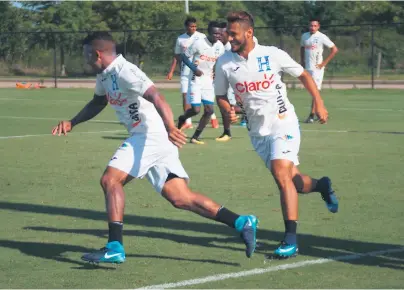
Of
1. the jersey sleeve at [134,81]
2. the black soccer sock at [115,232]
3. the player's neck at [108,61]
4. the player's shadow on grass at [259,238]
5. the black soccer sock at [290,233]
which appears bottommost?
the player's shadow on grass at [259,238]

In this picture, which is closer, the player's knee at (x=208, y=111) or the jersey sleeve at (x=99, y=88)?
the jersey sleeve at (x=99, y=88)

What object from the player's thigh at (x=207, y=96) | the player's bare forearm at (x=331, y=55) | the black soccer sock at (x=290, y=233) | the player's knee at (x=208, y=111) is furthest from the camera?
the player's bare forearm at (x=331, y=55)

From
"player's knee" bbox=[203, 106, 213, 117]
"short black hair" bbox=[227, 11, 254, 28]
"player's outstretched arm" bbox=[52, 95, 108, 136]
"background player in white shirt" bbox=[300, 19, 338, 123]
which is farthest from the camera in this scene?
"background player in white shirt" bbox=[300, 19, 338, 123]

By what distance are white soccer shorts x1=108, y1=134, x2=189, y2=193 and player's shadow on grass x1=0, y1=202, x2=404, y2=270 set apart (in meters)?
0.88

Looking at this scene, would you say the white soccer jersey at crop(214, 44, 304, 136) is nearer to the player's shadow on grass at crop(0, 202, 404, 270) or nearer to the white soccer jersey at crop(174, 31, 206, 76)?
the player's shadow on grass at crop(0, 202, 404, 270)

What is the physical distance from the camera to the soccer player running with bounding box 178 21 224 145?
17.6m

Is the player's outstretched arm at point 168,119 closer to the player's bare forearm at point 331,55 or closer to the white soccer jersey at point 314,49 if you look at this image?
the player's bare forearm at point 331,55

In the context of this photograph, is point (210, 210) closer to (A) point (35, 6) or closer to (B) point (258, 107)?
(B) point (258, 107)

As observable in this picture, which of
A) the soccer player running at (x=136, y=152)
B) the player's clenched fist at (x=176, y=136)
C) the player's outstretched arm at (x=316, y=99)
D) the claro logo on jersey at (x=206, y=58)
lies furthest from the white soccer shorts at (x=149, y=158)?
the claro logo on jersey at (x=206, y=58)

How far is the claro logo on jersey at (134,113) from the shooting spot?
26.2 ft

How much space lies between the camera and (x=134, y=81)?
7.77 meters

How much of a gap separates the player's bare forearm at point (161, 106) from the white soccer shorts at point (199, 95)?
9985 mm

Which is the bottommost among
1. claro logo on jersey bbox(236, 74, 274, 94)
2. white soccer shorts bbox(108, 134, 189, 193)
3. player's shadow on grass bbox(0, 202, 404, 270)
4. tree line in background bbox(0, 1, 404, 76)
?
tree line in background bbox(0, 1, 404, 76)

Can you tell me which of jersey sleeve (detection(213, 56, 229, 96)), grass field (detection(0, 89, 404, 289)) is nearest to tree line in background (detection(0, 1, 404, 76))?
grass field (detection(0, 89, 404, 289))
